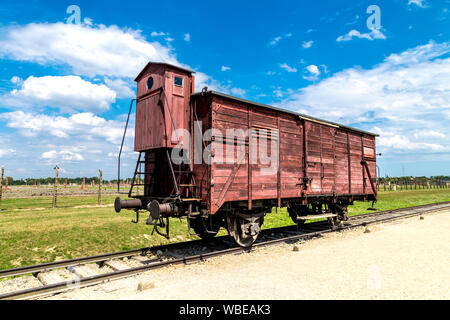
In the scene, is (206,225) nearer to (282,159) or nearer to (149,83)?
(282,159)

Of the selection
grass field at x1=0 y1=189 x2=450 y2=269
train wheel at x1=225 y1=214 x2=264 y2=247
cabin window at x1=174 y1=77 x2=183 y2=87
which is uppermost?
cabin window at x1=174 y1=77 x2=183 y2=87

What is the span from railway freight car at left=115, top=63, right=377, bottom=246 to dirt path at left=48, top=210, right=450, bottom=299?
4.78 feet

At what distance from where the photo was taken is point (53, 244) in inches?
401

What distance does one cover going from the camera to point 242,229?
9320mm

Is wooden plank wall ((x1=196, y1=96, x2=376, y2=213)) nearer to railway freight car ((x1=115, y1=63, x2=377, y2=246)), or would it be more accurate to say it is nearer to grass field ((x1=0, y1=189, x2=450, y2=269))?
railway freight car ((x1=115, y1=63, x2=377, y2=246))

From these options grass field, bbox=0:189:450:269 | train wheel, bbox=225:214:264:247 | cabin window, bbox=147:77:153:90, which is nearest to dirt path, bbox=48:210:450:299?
train wheel, bbox=225:214:264:247

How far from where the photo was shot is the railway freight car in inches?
335

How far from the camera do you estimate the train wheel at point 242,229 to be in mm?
9133

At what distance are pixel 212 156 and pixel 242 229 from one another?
2.80m

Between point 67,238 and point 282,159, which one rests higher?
point 282,159

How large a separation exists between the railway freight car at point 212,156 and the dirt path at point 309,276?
1456 millimetres

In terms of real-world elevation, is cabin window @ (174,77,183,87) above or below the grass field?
above

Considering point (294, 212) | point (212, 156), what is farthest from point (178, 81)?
point (294, 212)
